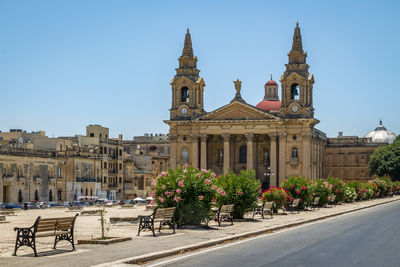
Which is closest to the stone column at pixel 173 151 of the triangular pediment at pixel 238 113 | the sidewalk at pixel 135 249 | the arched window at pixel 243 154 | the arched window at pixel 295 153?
the triangular pediment at pixel 238 113

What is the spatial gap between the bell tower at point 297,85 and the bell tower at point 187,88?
37.9 feet

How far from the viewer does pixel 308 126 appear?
275 feet

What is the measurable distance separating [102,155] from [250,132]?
66.0 feet

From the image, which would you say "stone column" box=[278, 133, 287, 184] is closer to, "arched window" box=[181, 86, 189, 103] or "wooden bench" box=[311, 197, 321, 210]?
"arched window" box=[181, 86, 189, 103]

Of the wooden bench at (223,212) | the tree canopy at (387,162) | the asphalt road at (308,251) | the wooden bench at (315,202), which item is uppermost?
the tree canopy at (387,162)

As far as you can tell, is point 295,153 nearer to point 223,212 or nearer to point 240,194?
point 240,194

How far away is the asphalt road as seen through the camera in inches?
589

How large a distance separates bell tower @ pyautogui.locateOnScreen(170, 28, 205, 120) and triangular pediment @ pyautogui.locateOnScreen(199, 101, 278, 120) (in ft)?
9.00

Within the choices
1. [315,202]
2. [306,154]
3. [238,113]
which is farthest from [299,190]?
[238,113]

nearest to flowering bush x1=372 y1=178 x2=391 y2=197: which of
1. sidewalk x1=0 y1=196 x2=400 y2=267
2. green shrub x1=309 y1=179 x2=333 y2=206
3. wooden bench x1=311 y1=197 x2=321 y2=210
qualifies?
green shrub x1=309 y1=179 x2=333 y2=206

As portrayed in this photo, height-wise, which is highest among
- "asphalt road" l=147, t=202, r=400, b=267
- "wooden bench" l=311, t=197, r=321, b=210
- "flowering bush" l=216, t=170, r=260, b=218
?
"flowering bush" l=216, t=170, r=260, b=218

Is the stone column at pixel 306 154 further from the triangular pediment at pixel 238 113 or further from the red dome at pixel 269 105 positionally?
the red dome at pixel 269 105

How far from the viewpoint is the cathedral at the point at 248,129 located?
84.4 metres

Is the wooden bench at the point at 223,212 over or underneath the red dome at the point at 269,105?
underneath
